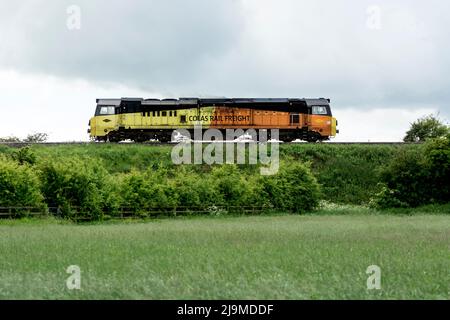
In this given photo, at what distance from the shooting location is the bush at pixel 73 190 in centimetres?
3578

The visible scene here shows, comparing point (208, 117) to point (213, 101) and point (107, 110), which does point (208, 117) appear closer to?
point (213, 101)

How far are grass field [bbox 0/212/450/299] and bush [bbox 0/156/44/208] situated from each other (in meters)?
9.96

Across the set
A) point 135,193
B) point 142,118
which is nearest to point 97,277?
point 135,193

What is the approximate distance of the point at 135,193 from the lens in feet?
124

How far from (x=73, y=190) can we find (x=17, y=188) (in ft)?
9.16

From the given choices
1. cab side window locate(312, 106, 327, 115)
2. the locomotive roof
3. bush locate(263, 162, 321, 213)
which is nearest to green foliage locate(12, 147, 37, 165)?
bush locate(263, 162, 321, 213)

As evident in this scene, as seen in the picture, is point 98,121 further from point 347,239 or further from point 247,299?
point 247,299

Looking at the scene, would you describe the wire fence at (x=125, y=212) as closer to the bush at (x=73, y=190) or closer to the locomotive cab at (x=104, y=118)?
the bush at (x=73, y=190)

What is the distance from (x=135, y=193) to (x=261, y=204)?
7.99 meters

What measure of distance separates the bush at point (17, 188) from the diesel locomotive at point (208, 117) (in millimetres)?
19539

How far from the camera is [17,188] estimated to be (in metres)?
34.4
